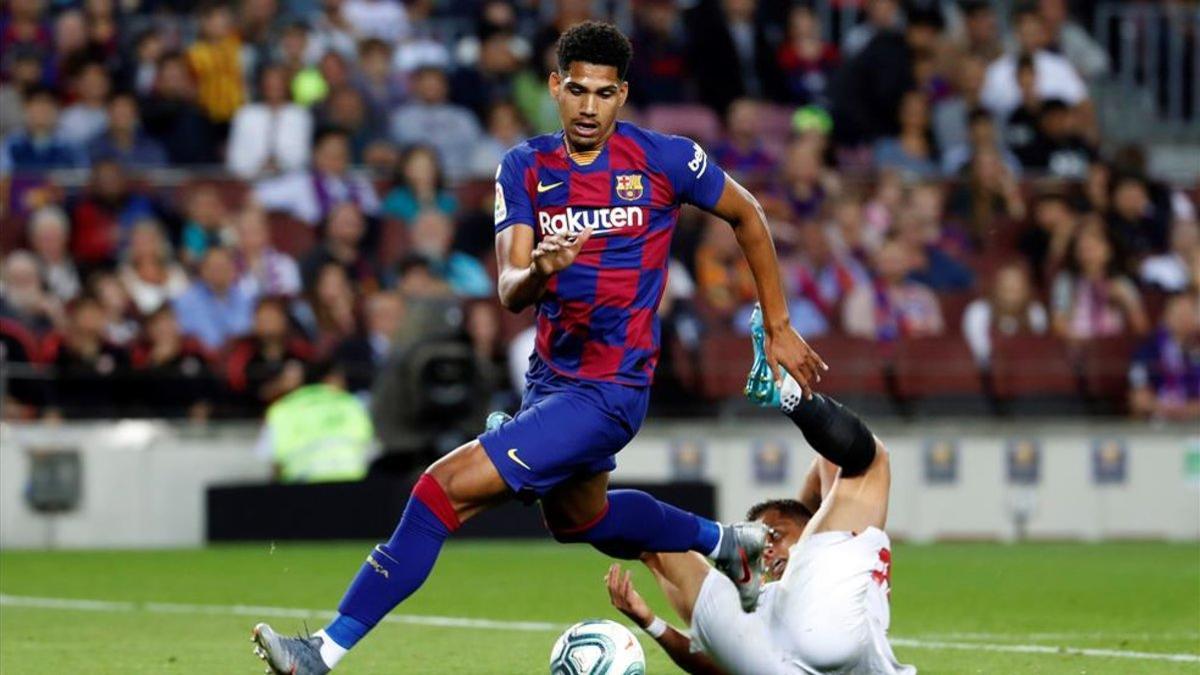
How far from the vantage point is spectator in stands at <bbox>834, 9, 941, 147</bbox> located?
18766 mm

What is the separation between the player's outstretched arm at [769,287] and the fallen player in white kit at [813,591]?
0.17 metres

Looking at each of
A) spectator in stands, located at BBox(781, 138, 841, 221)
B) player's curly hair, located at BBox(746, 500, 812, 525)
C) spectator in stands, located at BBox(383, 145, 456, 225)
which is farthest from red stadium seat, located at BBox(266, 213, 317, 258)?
player's curly hair, located at BBox(746, 500, 812, 525)

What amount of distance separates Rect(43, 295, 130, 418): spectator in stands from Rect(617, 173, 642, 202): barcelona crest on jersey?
27.4 ft

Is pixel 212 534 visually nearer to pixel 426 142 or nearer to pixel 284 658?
pixel 426 142

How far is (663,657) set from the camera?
8906mm

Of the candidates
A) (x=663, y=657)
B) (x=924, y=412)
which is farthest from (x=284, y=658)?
(x=924, y=412)

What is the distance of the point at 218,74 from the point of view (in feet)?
58.5

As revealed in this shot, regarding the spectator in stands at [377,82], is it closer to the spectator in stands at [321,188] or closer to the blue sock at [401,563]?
the spectator in stands at [321,188]

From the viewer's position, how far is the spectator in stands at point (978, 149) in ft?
59.1

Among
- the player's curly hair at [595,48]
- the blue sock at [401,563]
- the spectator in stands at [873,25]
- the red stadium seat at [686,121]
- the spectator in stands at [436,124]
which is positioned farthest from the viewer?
the spectator in stands at [873,25]

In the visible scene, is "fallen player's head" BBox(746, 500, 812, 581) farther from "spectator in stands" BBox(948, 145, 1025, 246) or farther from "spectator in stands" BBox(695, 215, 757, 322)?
"spectator in stands" BBox(948, 145, 1025, 246)

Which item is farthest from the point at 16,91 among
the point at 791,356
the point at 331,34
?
the point at 791,356

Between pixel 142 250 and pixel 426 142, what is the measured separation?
2.68 metres

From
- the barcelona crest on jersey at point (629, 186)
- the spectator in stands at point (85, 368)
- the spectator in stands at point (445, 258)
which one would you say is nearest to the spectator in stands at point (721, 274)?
the spectator in stands at point (445, 258)
